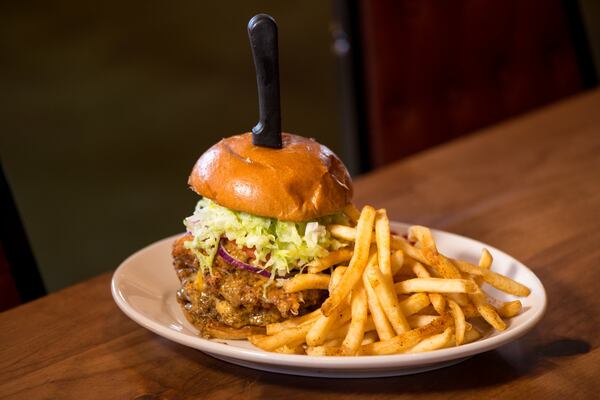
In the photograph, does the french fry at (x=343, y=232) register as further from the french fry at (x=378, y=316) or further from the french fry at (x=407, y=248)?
the french fry at (x=378, y=316)

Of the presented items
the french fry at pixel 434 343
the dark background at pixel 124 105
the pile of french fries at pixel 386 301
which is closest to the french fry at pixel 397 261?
the pile of french fries at pixel 386 301

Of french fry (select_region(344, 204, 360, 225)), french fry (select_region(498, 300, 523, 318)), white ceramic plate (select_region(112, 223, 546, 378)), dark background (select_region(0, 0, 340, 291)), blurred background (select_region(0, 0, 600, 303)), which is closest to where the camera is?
white ceramic plate (select_region(112, 223, 546, 378))

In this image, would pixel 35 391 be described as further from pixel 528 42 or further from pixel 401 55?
pixel 528 42

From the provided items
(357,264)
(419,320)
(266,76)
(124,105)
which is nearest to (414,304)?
(419,320)

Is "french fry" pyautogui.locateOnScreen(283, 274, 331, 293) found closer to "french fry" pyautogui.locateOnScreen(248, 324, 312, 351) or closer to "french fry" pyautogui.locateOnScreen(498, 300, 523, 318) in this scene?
"french fry" pyautogui.locateOnScreen(248, 324, 312, 351)

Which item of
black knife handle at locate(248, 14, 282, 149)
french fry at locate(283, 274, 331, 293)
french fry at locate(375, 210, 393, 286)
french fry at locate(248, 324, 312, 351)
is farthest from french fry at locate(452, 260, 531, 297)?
black knife handle at locate(248, 14, 282, 149)

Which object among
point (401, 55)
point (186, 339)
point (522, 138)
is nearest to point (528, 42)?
point (401, 55)
